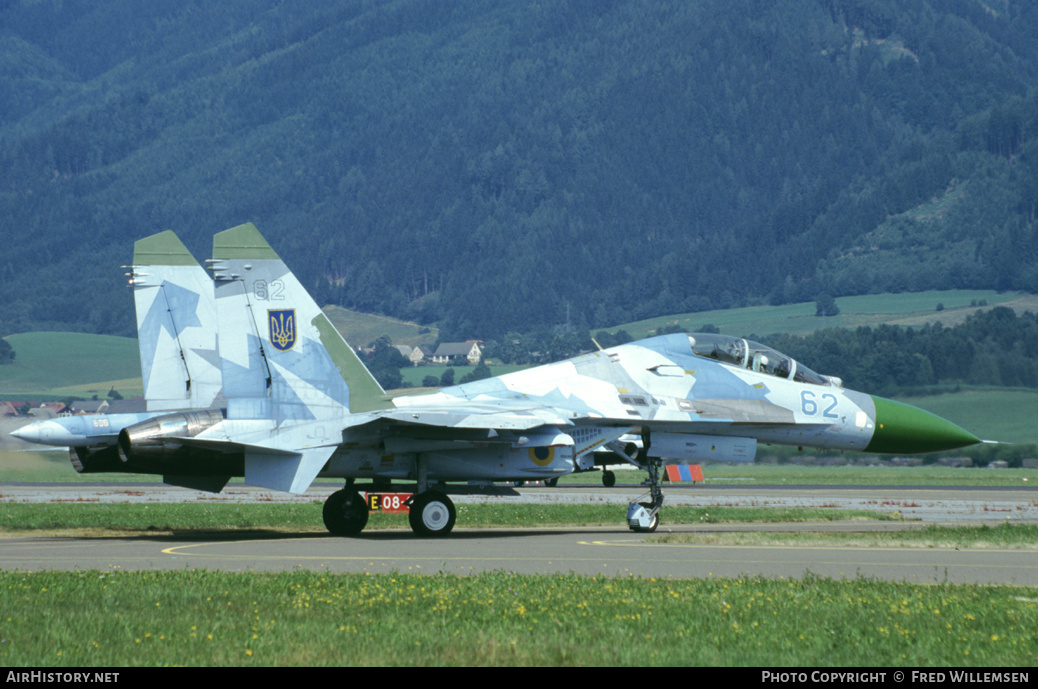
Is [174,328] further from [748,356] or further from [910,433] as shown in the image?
[910,433]

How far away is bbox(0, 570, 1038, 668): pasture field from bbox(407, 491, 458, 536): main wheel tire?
6.58 meters

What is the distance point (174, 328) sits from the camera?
74.7 feet

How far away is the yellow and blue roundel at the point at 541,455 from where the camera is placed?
20.4 meters

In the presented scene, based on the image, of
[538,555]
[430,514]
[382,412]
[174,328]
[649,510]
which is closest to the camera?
[538,555]

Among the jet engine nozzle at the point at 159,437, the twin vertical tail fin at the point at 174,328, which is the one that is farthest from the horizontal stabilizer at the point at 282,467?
the twin vertical tail fin at the point at 174,328

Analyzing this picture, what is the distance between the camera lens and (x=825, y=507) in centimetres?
3212

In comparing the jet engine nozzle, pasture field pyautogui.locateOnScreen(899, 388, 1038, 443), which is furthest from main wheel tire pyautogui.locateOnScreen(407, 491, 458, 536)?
pasture field pyautogui.locateOnScreen(899, 388, 1038, 443)

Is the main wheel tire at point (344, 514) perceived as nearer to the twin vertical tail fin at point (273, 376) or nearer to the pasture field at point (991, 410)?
the twin vertical tail fin at point (273, 376)

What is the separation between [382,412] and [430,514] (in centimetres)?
205

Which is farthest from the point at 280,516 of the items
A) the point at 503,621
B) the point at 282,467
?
the point at 503,621

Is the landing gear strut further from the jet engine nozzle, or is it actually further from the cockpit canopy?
the jet engine nozzle

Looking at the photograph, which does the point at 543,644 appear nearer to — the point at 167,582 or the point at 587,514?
the point at 167,582

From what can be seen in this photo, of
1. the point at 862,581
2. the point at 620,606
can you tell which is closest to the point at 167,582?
the point at 620,606

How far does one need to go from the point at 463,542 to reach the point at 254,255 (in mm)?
6173
